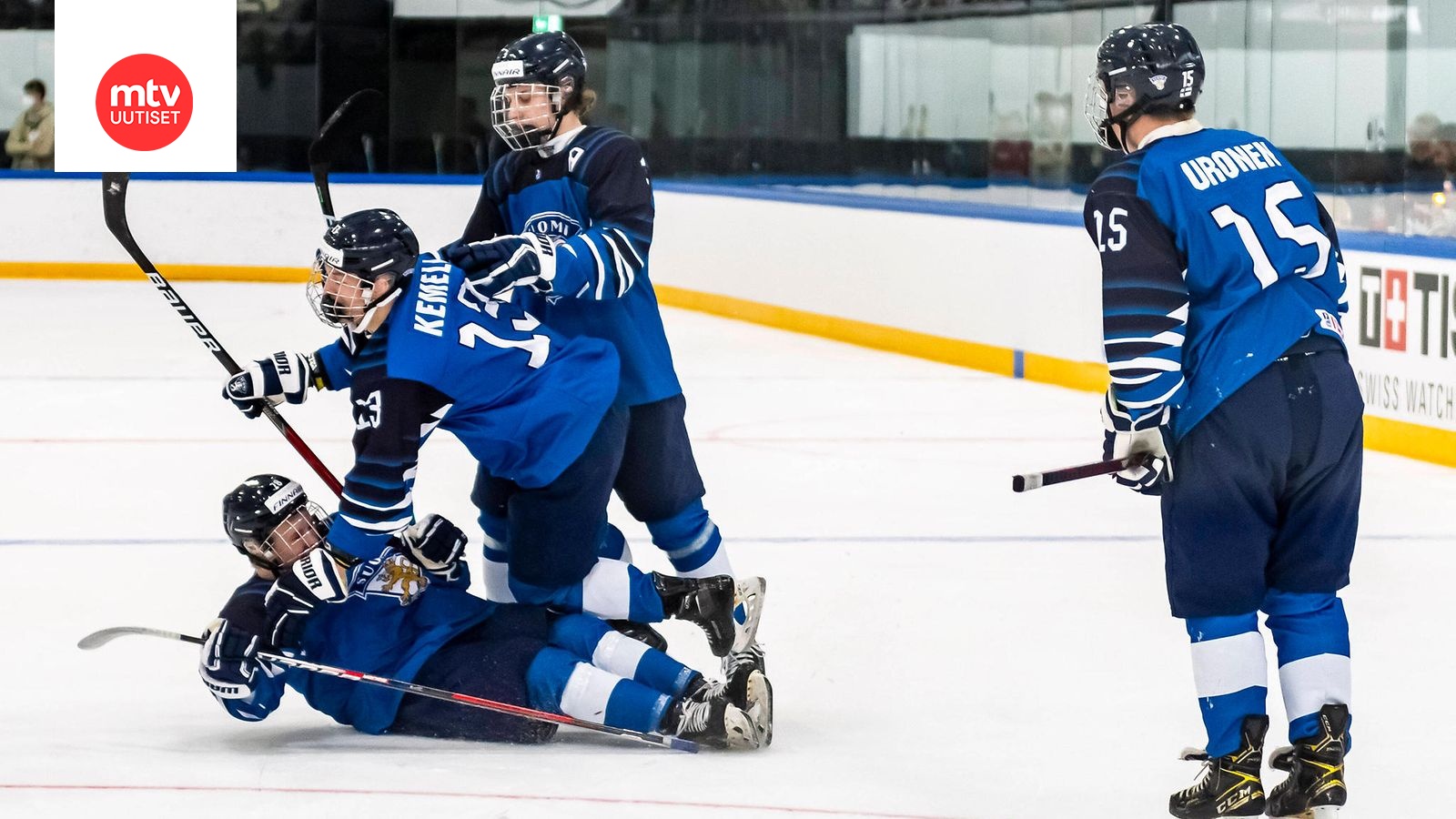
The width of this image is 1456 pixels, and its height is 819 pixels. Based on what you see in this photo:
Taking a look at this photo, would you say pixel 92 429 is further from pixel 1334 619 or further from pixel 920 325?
pixel 1334 619

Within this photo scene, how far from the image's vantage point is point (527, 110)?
3488 millimetres

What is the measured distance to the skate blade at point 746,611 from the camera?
3492 mm

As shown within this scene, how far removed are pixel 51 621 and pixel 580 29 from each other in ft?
35.9

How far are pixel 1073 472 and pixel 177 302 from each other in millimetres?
1766

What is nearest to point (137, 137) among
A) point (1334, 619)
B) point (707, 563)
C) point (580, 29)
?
point (580, 29)

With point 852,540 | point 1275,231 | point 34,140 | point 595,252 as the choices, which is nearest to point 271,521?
point 595,252

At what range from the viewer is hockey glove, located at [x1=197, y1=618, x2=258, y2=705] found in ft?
10.1

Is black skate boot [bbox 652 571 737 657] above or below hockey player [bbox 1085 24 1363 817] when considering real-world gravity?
below

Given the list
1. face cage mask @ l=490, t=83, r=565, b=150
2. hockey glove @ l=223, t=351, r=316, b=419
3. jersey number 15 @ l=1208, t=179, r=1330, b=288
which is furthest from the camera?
face cage mask @ l=490, t=83, r=565, b=150

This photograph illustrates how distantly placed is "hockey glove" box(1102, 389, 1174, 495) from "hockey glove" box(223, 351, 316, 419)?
4.42ft

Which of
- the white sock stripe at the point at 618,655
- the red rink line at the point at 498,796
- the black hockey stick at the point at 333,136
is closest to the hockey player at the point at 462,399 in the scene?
the white sock stripe at the point at 618,655

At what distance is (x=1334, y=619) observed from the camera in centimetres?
269

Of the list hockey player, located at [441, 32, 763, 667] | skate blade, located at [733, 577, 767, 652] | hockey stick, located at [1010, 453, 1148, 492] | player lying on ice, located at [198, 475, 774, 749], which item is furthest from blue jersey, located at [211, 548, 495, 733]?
hockey stick, located at [1010, 453, 1148, 492]

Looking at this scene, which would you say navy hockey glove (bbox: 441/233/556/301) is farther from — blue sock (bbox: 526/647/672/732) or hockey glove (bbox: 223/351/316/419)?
blue sock (bbox: 526/647/672/732)
